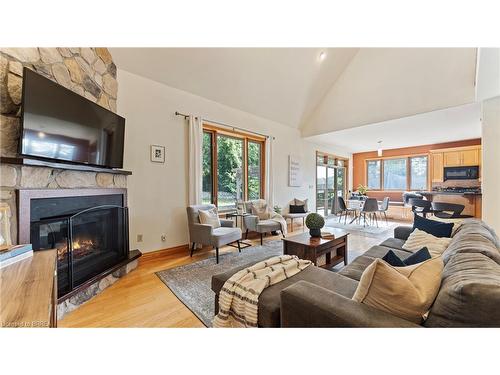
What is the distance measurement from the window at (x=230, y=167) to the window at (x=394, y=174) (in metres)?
5.60

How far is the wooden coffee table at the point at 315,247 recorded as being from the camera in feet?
7.92

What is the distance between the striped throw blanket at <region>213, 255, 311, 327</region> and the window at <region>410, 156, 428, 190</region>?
778 cm

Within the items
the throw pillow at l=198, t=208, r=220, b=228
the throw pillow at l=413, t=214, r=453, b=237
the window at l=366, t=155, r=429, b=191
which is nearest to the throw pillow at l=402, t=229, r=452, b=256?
the throw pillow at l=413, t=214, r=453, b=237

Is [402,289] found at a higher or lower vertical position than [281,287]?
higher

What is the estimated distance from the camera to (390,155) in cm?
777

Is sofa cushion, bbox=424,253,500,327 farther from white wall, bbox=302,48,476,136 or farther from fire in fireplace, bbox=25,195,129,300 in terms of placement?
white wall, bbox=302,48,476,136

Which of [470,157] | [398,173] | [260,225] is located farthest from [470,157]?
[260,225]

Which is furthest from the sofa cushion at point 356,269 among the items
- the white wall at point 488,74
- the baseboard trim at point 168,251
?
the baseboard trim at point 168,251

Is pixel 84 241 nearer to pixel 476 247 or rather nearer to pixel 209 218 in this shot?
pixel 209 218

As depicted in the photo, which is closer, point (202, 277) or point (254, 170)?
point (202, 277)

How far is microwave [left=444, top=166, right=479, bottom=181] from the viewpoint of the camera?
5.65 m

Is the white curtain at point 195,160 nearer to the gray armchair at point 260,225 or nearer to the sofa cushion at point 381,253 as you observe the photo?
the gray armchair at point 260,225

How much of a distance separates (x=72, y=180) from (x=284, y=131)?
15.2 ft

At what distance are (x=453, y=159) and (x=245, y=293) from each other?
25.3ft
